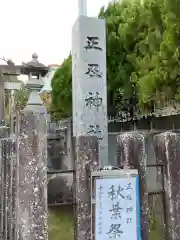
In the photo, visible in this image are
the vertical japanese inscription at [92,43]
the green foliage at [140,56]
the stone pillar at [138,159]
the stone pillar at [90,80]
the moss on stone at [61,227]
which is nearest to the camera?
the stone pillar at [138,159]

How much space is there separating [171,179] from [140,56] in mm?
7278

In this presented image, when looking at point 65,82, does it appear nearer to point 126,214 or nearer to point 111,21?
point 111,21

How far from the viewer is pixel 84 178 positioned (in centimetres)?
289

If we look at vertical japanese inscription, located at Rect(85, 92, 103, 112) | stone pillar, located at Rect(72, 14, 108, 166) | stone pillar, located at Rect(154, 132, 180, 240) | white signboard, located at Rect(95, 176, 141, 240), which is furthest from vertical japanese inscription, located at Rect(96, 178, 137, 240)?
vertical japanese inscription, located at Rect(85, 92, 103, 112)

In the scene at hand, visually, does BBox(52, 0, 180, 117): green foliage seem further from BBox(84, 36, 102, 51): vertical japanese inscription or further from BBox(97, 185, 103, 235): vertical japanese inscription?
BBox(97, 185, 103, 235): vertical japanese inscription

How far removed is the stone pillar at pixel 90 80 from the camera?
6172 millimetres

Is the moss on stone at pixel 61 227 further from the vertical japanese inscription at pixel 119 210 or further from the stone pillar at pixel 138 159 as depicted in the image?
the vertical japanese inscription at pixel 119 210

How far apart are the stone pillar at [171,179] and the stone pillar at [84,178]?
2.32ft

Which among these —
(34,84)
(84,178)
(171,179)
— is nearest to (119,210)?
(84,178)

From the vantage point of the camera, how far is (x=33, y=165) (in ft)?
9.30

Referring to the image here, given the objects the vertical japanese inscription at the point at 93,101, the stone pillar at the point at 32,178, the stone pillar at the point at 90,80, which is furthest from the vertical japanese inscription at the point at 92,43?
the stone pillar at the point at 32,178

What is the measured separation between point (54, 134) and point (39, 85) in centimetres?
828

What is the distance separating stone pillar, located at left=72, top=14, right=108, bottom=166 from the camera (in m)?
6.17

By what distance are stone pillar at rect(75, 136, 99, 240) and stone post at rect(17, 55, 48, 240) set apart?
0.29 metres
